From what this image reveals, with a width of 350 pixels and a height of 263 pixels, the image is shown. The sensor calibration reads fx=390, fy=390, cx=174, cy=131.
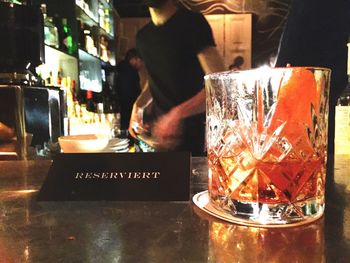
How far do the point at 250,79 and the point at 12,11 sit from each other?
4.59 ft

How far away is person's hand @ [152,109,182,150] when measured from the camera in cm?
285

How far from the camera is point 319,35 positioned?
4.85ft

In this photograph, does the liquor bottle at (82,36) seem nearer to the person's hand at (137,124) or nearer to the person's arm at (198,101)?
the person's hand at (137,124)

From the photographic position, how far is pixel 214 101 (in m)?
0.46

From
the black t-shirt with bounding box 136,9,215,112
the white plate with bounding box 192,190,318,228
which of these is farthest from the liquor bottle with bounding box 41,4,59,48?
the white plate with bounding box 192,190,318,228

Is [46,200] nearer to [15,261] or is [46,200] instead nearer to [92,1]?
[15,261]

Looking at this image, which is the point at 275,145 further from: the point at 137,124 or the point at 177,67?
the point at 137,124

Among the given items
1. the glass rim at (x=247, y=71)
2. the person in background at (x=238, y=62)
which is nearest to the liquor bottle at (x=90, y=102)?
the person in background at (x=238, y=62)

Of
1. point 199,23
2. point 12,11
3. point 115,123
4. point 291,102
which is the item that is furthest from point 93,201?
point 115,123

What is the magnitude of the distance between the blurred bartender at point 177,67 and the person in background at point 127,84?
0.54 m

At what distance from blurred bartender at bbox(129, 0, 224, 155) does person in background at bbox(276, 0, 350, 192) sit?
1.21 meters

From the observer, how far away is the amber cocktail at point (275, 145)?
40 centimetres

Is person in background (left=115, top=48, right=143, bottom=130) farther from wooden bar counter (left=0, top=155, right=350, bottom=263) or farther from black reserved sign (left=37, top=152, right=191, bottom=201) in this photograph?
wooden bar counter (left=0, top=155, right=350, bottom=263)

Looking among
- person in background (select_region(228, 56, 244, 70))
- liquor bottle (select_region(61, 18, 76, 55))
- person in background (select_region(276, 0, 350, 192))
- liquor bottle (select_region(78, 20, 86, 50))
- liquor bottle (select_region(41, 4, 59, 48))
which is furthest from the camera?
person in background (select_region(228, 56, 244, 70))
